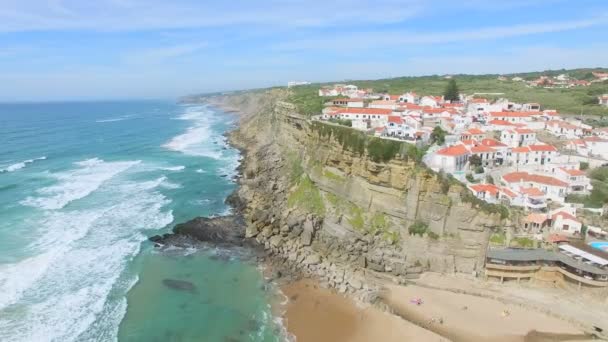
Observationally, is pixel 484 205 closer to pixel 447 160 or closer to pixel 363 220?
pixel 447 160

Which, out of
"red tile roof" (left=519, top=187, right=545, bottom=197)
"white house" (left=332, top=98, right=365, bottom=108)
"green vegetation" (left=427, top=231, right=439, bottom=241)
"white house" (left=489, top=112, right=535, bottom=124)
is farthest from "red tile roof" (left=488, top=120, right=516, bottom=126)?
"green vegetation" (left=427, top=231, right=439, bottom=241)

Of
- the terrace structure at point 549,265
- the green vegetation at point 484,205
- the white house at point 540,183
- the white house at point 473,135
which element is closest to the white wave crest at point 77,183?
the green vegetation at point 484,205

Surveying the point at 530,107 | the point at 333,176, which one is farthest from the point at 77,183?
the point at 530,107

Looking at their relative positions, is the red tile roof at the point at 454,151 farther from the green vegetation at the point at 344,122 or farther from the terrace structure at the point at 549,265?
the green vegetation at the point at 344,122

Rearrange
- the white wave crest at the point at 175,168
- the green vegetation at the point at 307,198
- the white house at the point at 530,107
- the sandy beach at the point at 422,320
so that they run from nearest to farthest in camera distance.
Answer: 1. the sandy beach at the point at 422,320
2. the green vegetation at the point at 307,198
3. the white wave crest at the point at 175,168
4. the white house at the point at 530,107

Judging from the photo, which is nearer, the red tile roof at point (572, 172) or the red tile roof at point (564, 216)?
the red tile roof at point (564, 216)

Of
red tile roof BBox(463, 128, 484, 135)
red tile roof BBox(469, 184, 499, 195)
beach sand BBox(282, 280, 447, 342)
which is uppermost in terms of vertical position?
red tile roof BBox(463, 128, 484, 135)

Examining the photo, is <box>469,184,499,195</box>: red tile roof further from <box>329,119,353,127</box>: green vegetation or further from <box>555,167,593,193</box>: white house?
<box>329,119,353,127</box>: green vegetation
